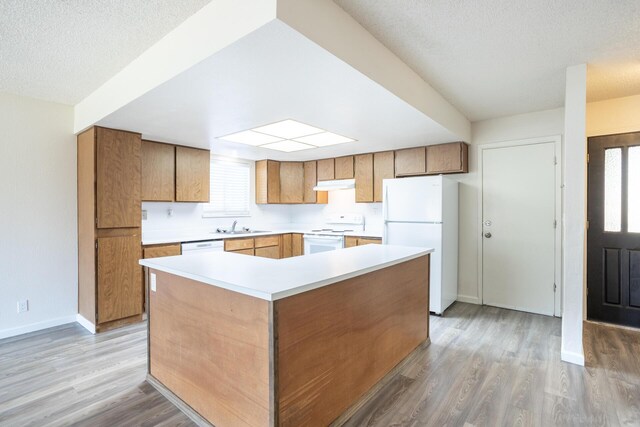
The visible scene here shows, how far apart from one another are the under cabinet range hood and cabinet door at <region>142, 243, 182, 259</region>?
91.7 inches

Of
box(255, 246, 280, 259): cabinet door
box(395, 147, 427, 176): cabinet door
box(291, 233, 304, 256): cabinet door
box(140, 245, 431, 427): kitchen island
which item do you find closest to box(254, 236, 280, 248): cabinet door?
box(255, 246, 280, 259): cabinet door

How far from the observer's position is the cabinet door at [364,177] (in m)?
4.78

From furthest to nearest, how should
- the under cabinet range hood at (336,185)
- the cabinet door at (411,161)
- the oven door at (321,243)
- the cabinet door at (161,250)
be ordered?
the under cabinet range hood at (336,185) < the oven door at (321,243) < the cabinet door at (411,161) < the cabinet door at (161,250)

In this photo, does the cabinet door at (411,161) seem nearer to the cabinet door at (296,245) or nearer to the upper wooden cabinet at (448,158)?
the upper wooden cabinet at (448,158)

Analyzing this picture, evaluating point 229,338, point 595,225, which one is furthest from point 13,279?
point 595,225

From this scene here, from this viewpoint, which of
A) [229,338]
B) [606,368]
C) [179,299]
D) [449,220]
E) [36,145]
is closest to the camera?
[229,338]

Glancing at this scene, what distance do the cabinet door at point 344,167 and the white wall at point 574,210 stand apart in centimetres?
286

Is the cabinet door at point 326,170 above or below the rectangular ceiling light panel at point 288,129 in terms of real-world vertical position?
below

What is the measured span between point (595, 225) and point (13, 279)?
5.99 meters

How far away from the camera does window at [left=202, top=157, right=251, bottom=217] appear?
5.04m

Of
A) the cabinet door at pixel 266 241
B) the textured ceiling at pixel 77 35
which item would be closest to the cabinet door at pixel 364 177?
the cabinet door at pixel 266 241

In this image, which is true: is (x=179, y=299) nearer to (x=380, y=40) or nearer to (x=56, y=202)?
(x=380, y=40)

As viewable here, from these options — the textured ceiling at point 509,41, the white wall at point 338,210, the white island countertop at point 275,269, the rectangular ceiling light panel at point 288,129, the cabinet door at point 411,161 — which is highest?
the textured ceiling at point 509,41

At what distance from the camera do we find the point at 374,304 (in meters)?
2.20
